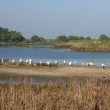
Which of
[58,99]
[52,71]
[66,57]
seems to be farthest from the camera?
[66,57]

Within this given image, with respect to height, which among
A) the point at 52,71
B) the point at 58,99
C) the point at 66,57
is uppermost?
the point at 58,99

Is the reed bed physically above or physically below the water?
above

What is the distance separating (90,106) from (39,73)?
1011 inches

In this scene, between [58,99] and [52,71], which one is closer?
[58,99]

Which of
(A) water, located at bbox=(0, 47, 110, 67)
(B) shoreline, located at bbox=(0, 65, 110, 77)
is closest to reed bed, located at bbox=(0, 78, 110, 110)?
(B) shoreline, located at bbox=(0, 65, 110, 77)

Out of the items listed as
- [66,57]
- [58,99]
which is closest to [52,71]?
[58,99]

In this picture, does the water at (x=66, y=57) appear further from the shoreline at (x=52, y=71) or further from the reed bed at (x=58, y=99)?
the reed bed at (x=58, y=99)

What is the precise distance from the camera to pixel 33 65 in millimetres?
41781

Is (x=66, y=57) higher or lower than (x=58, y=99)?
lower

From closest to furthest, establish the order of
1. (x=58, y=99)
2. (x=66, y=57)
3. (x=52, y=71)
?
(x=58, y=99)
(x=52, y=71)
(x=66, y=57)

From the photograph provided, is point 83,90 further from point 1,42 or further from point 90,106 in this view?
point 1,42

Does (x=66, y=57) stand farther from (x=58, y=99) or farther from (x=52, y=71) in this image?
(x=58, y=99)

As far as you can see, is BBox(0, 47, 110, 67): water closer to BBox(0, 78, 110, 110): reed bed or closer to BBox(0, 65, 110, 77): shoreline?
BBox(0, 65, 110, 77): shoreline

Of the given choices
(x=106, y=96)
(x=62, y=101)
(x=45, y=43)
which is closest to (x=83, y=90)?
(x=106, y=96)
